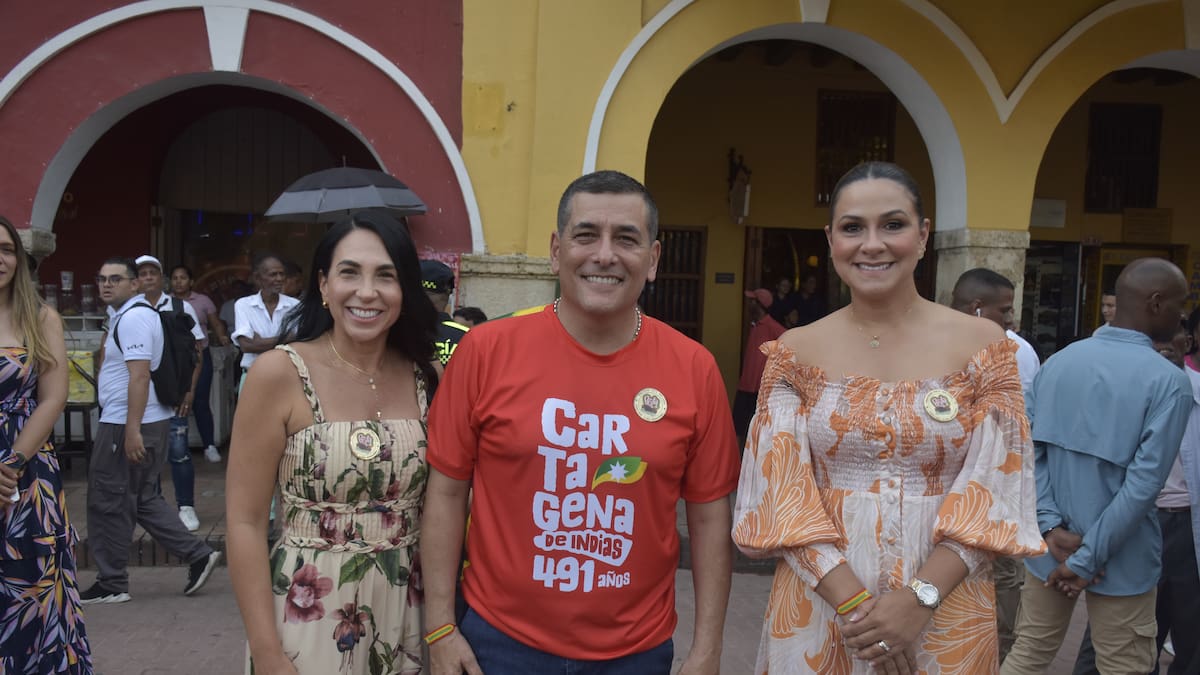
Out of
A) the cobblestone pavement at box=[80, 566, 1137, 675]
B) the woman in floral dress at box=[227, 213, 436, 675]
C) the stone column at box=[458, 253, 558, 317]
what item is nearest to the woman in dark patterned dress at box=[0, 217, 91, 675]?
the cobblestone pavement at box=[80, 566, 1137, 675]

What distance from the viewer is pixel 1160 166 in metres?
10.3

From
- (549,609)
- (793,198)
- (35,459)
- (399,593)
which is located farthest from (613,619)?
(793,198)

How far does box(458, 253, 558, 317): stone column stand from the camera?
6.69 meters

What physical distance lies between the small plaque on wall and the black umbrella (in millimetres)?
8544

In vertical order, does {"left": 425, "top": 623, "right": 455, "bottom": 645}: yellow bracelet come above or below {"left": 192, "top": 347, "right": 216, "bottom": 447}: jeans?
above

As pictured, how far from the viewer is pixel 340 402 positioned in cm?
223

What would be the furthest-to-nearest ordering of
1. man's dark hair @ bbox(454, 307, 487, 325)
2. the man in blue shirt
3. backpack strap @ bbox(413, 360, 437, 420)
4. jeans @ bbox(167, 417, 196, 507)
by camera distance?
jeans @ bbox(167, 417, 196, 507), man's dark hair @ bbox(454, 307, 487, 325), the man in blue shirt, backpack strap @ bbox(413, 360, 437, 420)

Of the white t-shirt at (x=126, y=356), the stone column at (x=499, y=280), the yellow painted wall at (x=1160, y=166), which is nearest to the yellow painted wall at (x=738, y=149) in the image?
the yellow painted wall at (x=1160, y=166)

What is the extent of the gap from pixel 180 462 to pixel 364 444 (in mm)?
4666

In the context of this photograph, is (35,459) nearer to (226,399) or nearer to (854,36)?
(226,399)

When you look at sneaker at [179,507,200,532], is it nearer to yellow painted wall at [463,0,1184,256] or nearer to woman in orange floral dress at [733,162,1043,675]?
yellow painted wall at [463,0,1184,256]

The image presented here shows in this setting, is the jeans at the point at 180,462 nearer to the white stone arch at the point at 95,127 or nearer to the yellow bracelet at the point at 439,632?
the white stone arch at the point at 95,127

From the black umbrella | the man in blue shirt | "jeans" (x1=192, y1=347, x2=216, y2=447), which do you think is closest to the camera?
the man in blue shirt

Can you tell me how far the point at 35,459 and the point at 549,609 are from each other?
2.39 m
